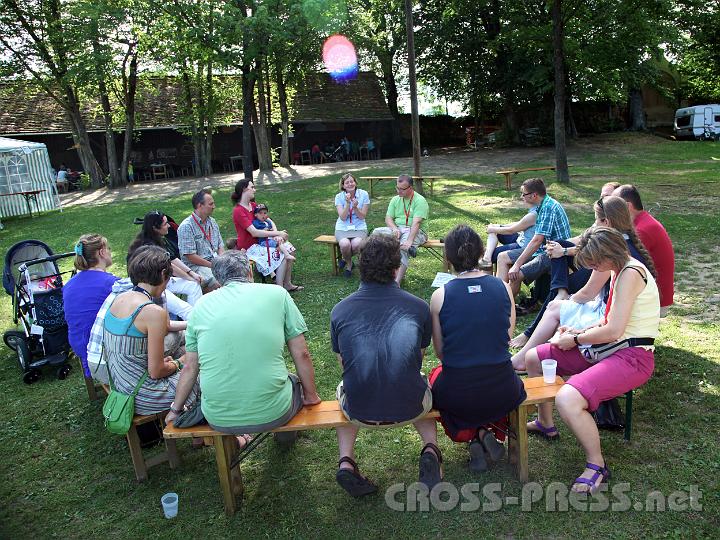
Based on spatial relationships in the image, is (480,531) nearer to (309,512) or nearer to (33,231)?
(309,512)

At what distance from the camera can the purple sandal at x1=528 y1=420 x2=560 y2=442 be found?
3695 millimetres

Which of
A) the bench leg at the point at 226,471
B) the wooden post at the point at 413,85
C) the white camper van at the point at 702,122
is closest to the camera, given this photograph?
the bench leg at the point at 226,471

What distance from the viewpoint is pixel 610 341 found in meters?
3.43

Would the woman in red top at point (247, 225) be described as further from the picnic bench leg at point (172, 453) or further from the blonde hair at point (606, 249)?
the blonde hair at point (606, 249)

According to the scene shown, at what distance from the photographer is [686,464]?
3336mm

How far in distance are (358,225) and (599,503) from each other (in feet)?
17.3

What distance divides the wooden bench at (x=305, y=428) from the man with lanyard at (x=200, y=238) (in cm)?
328

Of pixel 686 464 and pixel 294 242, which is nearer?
pixel 686 464

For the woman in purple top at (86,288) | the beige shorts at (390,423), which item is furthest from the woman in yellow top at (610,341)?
the woman in purple top at (86,288)

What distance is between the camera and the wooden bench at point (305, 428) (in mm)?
3223

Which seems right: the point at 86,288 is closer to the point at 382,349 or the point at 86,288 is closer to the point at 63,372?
the point at 63,372

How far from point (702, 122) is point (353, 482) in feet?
97.0

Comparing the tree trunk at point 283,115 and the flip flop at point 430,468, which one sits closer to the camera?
the flip flop at point 430,468

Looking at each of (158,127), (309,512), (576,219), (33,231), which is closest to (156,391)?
(309,512)
